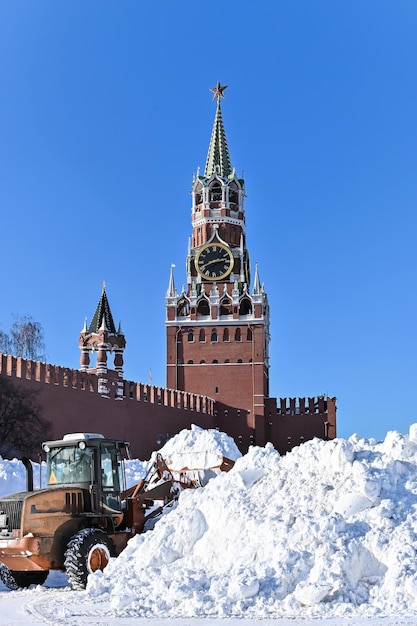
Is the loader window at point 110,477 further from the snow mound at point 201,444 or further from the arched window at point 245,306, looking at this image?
the arched window at point 245,306

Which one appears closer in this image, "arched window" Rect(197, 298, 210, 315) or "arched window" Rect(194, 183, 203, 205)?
"arched window" Rect(197, 298, 210, 315)

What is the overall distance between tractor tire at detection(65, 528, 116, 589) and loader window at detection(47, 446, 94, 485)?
94 cm

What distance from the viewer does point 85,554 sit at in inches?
469

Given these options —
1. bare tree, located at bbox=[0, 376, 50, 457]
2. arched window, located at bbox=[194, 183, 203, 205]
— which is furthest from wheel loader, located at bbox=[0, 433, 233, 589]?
arched window, located at bbox=[194, 183, 203, 205]

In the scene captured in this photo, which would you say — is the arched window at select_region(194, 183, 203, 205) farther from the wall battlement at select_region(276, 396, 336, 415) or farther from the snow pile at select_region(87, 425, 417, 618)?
the snow pile at select_region(87, 425, 417, 618)

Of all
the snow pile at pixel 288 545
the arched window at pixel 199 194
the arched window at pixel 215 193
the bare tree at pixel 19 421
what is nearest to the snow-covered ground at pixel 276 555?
the snow pile at pixel 288 545

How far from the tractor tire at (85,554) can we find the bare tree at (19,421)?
61.1 ft

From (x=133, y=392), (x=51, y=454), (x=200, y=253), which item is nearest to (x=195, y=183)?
(x=200, y=253)

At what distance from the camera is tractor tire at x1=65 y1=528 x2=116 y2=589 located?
1179 cm

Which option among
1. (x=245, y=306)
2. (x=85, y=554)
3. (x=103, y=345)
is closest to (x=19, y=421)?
(x=103, y=345)

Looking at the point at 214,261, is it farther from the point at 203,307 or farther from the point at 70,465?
the point at 70,465

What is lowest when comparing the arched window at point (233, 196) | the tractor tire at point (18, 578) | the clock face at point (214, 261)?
the tractor tire at point (18, 578)

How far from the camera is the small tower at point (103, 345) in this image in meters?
39.6

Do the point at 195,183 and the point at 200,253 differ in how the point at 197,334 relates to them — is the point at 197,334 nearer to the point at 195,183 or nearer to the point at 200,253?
the point at 200,253
